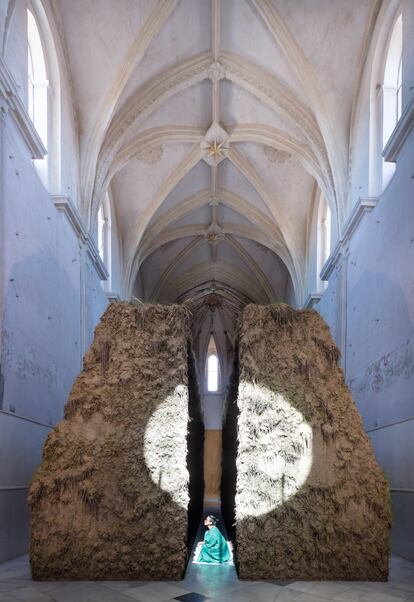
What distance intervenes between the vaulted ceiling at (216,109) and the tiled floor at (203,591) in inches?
334

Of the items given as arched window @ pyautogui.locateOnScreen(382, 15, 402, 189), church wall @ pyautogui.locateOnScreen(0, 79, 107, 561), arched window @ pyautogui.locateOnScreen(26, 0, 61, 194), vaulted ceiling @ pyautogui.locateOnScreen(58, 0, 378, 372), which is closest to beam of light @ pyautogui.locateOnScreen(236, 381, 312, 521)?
church wall @ pyautogui.locateOnScreen(0, 79, 107, 561)

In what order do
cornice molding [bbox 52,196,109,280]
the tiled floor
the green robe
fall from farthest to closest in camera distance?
cornice molding [bbox 52,196,109,280] → the green robe → the tiled floor

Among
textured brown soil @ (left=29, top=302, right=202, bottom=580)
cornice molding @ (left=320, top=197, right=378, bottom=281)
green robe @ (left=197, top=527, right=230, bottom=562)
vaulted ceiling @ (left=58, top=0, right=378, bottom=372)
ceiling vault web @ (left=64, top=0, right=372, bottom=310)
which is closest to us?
textured brown soil @ (left=29, top=302, right=202, bottom=580)

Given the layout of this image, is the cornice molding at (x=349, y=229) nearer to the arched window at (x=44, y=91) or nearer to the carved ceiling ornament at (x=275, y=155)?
→ the carved ceiling ornament at (x=275, y=155)

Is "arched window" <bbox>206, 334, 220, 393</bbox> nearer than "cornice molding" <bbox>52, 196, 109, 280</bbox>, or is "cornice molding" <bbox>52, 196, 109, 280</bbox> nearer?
"cornice molding" <bbox>52, 196, 109, 280</bbox>

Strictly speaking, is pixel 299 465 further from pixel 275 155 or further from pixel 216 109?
pixel 275 155

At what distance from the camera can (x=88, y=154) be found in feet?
39.3

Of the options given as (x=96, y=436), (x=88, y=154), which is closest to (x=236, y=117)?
(x=88, y=154)

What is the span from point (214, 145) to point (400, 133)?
8098 millimetres

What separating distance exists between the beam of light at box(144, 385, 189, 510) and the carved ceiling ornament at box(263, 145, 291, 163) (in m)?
11.2

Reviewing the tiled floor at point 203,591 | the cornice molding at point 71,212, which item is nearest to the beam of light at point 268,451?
the tiled floor at point 203,591

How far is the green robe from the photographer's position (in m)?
6.09

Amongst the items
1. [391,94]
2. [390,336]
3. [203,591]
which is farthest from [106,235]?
[203,591]

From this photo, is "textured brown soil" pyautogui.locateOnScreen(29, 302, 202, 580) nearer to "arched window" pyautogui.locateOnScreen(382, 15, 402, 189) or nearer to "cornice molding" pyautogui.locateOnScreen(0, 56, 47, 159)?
"cornice molding" pyautogui.locateOnScreen(0, 56, 47, 159)
